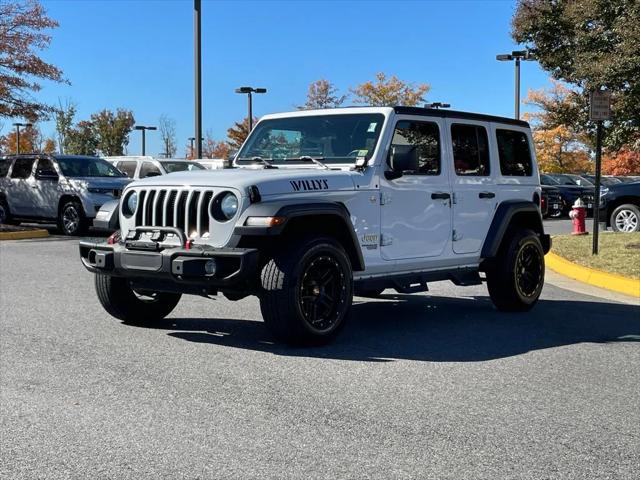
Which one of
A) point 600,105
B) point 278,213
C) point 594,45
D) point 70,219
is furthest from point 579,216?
point 278,213

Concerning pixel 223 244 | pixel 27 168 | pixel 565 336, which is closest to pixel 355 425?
pixel 223 244

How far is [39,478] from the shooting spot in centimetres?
365

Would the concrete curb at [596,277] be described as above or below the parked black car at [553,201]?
below

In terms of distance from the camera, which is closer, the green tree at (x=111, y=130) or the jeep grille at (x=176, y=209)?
the jeep grille at (x=176, y=209)

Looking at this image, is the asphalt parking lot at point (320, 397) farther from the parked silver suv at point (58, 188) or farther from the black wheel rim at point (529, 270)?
the parked silver suv at point (58, 188)

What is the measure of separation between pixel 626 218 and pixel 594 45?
20.5ft

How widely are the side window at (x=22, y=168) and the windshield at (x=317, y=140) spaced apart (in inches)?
508

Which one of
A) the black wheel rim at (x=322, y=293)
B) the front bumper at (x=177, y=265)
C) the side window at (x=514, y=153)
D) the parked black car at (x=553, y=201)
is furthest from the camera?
the parked black car at (x=553, y=201)

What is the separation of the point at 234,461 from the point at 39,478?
0.86 meters

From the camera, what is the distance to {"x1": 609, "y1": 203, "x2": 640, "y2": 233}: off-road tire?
1823 cm

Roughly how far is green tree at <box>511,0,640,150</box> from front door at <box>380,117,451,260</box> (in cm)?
562

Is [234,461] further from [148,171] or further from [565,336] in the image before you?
[148,171]

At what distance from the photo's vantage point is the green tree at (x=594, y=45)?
39.7 ft

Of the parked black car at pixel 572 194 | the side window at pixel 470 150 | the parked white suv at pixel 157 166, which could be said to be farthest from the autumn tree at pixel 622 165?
the side window at pixel 470 150
